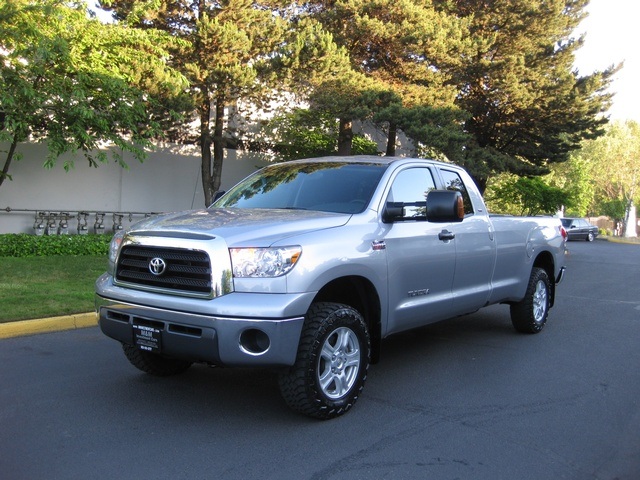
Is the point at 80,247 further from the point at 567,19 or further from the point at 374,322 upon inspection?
the point at 567,19

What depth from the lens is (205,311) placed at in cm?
408

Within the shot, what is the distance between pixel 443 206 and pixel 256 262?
175 cm

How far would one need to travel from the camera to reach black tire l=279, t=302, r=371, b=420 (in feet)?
14.0

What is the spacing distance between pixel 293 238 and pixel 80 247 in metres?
→ 10.8

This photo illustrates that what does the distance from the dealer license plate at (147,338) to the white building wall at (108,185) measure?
14.0 m

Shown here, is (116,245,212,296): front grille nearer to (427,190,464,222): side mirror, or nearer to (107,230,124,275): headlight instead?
(107,230,124,275): headlight

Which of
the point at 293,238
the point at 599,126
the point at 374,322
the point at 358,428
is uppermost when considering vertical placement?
the point at 599,126

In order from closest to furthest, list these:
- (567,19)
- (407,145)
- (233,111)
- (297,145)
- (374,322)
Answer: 1. (374,322)
2. (233,111)
3. (297,145)
4. (567,19)
5. (407,145)

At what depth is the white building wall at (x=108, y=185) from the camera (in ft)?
55.8

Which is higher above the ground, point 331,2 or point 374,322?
point 331,2

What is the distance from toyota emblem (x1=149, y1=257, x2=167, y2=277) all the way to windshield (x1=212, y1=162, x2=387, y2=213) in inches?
51.9

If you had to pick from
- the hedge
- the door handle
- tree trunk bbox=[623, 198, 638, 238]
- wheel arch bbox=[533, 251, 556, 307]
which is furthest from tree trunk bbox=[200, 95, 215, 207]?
tree trunk bbox=[623, 198, 638, 238]

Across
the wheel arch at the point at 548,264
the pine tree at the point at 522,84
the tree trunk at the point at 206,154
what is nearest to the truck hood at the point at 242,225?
the wheel arch at the point at 548,264

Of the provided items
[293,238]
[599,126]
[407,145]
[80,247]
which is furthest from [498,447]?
[599,126]
